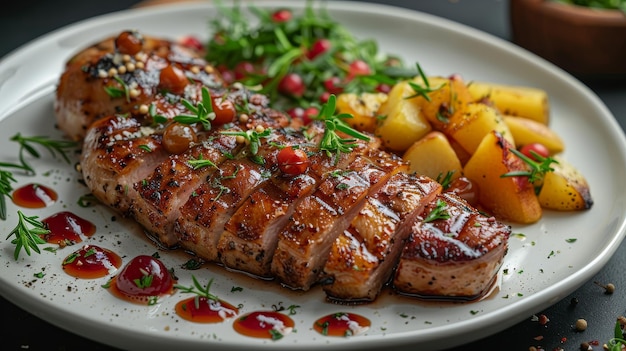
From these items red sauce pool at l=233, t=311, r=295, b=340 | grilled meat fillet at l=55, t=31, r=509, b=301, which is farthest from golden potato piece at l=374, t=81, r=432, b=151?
red sauce pool at l=233, t=311, r=295, b=340

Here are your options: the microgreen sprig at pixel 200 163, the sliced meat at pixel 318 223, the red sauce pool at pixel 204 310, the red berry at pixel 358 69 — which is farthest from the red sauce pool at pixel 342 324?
the red berry at pixel 358 69

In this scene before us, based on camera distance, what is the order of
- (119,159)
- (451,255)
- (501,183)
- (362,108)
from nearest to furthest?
(451,255)
(119,159)
(501,183)
(362,108)

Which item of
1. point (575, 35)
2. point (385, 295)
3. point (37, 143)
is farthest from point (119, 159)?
point (575, 35)

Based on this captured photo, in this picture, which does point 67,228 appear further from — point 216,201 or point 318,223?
point 318,223

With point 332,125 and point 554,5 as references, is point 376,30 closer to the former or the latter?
point 554,5

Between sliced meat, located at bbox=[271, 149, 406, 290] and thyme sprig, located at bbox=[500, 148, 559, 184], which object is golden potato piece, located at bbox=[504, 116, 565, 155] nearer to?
thyme sprig, located at bbox=[500, 148, 559, 184]

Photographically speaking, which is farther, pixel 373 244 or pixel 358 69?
pixel 358 69

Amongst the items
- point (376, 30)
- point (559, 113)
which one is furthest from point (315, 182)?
point (376, 30)
